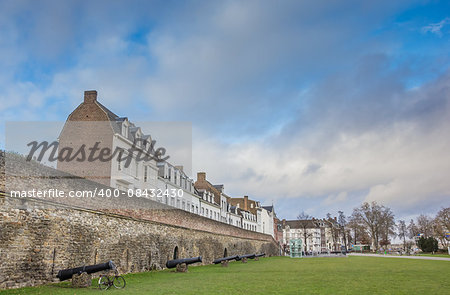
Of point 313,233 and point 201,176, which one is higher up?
point 201,176

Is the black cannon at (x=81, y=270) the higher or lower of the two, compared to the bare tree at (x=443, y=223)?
lower

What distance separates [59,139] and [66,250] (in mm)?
20042

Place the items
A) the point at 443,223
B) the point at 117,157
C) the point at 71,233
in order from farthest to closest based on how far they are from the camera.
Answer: the point at 443,223, the point at 117,157, the point at 71,233

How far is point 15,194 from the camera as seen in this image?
13078mm

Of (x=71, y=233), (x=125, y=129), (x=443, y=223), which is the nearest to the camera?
(x=71, y=233)

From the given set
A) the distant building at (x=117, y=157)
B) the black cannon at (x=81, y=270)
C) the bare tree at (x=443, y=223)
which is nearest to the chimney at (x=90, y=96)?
the distant building at (x=117, y=157)

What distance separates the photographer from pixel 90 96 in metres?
33.9

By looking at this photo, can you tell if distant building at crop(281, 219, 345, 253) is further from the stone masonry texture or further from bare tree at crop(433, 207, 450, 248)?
the stone masonry texture

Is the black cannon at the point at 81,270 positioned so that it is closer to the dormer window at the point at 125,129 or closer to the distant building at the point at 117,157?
the distant building at the point at 117,157

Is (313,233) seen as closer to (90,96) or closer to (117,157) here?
(117,157)

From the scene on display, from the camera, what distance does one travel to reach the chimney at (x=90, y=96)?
33844mm

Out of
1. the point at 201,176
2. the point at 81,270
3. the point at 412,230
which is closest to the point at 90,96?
the point at 81,270

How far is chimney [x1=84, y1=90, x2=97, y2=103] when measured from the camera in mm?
33844

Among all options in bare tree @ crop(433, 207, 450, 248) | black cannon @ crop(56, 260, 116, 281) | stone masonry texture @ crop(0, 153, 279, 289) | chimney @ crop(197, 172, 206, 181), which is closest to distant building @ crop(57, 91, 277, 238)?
stone masonry texture @ crop(0, 153, 279, 289)
